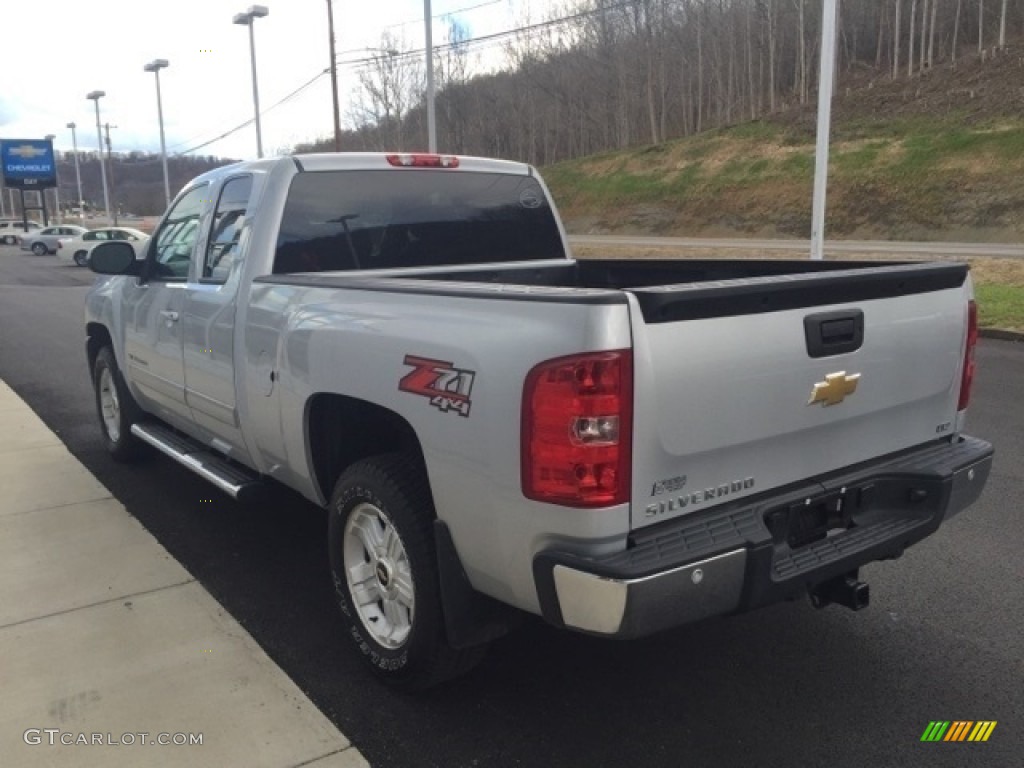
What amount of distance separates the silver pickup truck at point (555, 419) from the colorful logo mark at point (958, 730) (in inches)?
19.0

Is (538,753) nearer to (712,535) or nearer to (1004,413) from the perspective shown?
(712,535)

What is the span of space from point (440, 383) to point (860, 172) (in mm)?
39922

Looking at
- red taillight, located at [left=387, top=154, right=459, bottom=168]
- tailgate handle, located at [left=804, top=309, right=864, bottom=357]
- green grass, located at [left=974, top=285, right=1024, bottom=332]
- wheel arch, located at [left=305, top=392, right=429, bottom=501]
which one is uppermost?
red taillight, located at [left=387, top=154, right=459, bottom=168]

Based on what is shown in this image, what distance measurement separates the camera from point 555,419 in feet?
7.73

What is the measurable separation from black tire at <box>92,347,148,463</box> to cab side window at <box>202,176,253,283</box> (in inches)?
70.6

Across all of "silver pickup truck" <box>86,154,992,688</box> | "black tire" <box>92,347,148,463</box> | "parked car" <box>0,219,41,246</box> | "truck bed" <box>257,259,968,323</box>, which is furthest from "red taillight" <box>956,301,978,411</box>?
"parked car" <box>0,219,41,246</box>

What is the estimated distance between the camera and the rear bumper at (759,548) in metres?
2.34

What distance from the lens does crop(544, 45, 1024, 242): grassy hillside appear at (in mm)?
33875

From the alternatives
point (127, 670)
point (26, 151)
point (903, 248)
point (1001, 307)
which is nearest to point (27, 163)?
point (26, 151)

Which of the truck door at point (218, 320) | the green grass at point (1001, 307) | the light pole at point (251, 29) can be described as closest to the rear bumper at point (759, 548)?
the truck door at point (218, 320)

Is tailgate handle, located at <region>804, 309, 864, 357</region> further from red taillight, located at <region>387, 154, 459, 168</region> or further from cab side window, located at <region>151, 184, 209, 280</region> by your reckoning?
cab side window, located at <region>151, 184, 209, 280</region>

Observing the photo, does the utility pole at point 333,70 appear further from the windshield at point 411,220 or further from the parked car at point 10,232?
the parked car at point 10,232

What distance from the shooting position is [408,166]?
4.40 m

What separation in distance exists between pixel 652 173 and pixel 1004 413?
45065 mm
